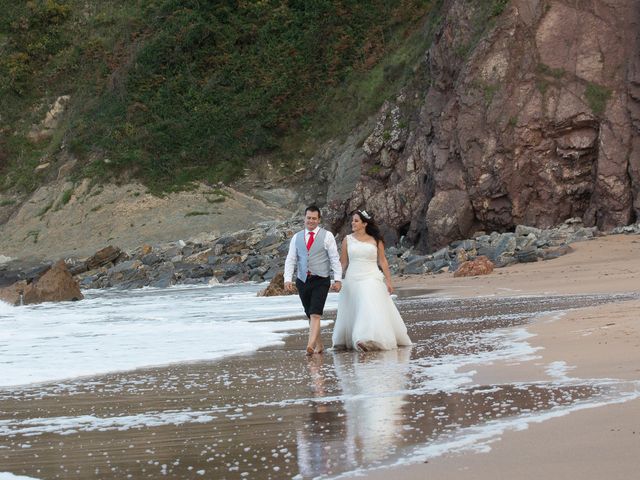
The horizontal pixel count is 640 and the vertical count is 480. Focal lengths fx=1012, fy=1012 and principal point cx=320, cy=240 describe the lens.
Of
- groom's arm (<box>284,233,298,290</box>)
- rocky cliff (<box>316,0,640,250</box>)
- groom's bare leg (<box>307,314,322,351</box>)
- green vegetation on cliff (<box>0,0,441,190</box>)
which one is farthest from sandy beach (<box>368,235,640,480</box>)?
green vegetation on cliff (<box>0,0,441,190</box>)

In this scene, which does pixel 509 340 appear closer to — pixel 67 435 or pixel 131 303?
pixel 67 435

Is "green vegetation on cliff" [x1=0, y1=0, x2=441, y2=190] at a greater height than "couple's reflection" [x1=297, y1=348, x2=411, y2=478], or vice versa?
"green vegetation on cliff" [x1=0, y1=0, x2=441, y2=190]

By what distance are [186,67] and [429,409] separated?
152 ft

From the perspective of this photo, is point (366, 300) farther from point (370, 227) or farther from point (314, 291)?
point (370, 227)

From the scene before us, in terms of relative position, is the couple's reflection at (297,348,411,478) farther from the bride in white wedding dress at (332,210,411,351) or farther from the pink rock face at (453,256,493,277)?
the pink rock face at (453,256,493,277)

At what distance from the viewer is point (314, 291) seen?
10.6 m

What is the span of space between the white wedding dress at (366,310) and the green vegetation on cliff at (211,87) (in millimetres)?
31613

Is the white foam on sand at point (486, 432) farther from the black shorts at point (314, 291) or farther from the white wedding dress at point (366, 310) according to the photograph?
the black shorts at point (314, 291)

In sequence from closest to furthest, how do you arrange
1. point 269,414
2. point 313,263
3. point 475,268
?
point 269,414, point 313,263, point 475,268

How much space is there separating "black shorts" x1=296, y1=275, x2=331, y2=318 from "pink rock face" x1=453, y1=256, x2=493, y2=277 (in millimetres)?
11130

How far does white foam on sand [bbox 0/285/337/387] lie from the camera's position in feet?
33.9

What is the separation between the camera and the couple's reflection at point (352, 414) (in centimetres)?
487

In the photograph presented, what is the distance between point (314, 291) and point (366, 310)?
624mm

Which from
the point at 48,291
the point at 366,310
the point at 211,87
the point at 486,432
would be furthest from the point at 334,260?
the point at 211,87
